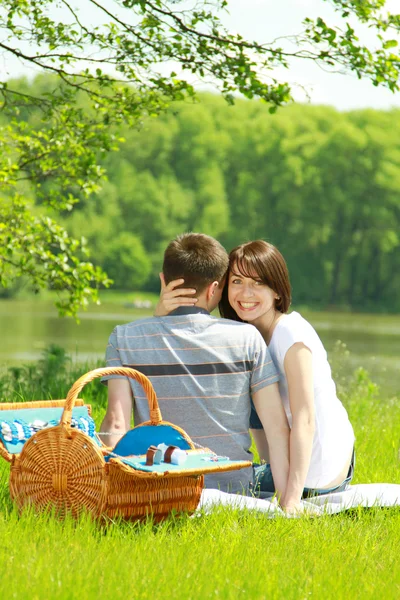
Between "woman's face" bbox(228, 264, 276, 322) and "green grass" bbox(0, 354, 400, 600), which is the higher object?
"woman's face" bbox(228, 264, 276, 322)

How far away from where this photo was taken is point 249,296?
356cm

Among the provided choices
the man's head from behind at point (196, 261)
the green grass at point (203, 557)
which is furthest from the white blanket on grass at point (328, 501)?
the man's head from behind at point (196, 261)

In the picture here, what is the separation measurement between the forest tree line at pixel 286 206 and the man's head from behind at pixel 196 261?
1495 inches

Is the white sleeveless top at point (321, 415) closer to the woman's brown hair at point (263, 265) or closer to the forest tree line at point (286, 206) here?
the woman's brown hair at point (263, 265)

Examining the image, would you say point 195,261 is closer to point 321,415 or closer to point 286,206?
point 321,415

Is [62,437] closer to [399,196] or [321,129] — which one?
[399,196]

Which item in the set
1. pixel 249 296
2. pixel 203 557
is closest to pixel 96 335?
pixel 249 296

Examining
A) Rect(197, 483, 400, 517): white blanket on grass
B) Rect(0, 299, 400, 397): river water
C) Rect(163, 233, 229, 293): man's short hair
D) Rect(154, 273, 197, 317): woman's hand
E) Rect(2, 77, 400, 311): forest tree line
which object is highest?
Rect(2, 77, 400, 311): forest tree line

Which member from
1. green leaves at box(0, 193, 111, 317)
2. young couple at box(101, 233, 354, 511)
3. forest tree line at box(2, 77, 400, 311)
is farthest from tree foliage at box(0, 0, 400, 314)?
forest tree line at box(2, 77, 400, 311)

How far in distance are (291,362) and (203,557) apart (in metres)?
0.99

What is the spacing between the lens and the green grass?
7.79 ft

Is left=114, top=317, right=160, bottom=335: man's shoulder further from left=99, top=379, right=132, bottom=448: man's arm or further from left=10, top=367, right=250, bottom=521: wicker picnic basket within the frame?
left=10, top=367, right=250, bottom=521: wicker picnic basket

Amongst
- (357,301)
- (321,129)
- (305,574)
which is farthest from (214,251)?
(321,129)

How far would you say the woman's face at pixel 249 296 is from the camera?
11.7 ft
